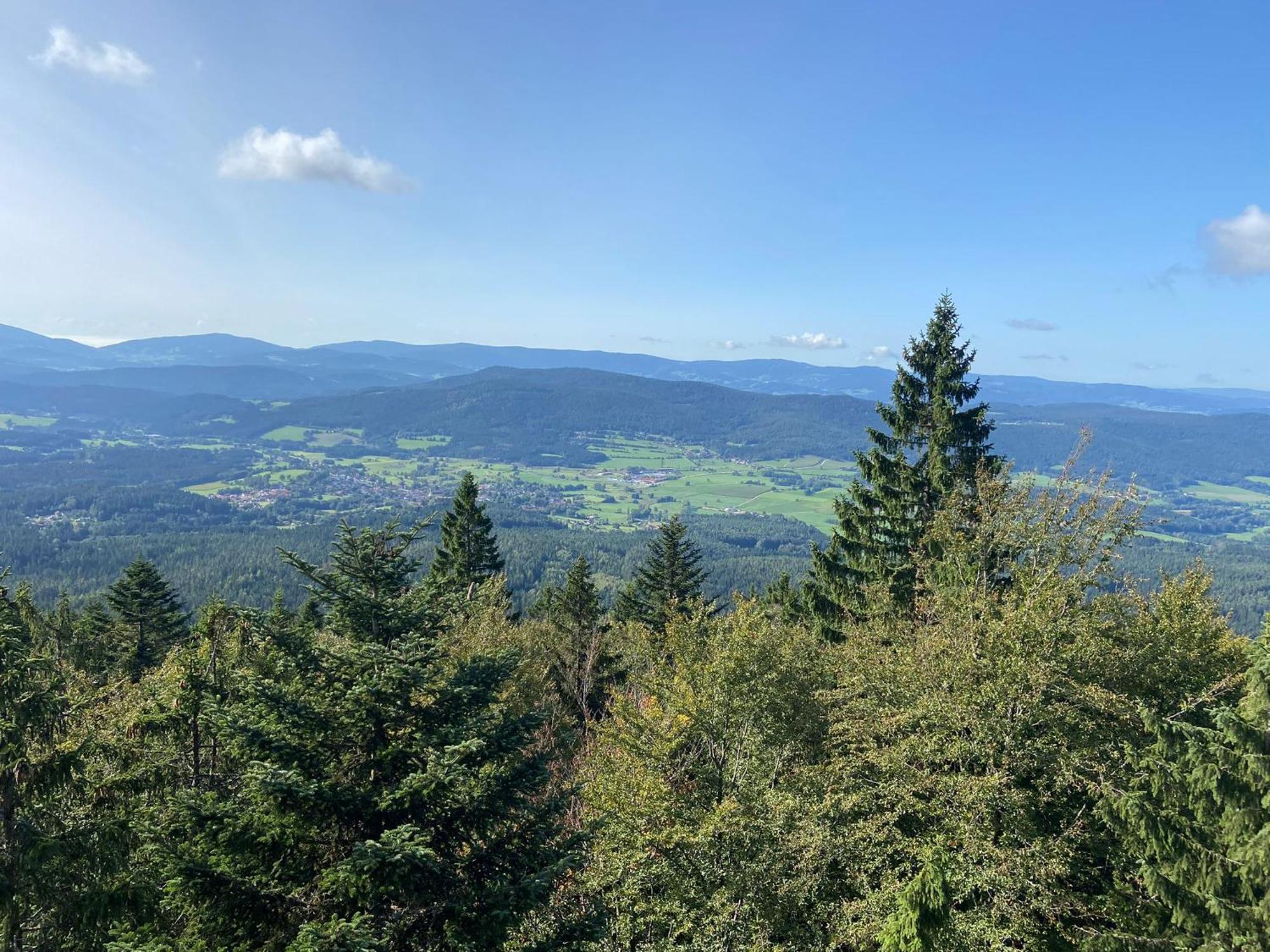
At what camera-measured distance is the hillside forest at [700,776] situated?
26.8ft

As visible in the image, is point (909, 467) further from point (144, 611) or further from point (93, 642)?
point (144, 611)

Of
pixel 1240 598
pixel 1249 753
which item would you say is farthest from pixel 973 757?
pixel 1240 598

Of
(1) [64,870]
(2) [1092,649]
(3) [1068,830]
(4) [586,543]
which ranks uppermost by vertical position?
(2) [1092,649]

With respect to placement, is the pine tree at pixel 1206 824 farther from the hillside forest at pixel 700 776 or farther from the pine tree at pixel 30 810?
the pine tree at pixel 30 810

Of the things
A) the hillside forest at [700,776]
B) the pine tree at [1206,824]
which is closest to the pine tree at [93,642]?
the hillside forest at [700,776]

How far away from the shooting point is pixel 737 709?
15648 mm

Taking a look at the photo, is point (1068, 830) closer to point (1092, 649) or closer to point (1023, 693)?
point (1023, 693)

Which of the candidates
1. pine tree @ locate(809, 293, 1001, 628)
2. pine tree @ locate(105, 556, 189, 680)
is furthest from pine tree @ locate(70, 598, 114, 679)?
pine tree @ locate(809, 293, 1001, 628)

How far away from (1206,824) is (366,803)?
→ 1389 centimetres

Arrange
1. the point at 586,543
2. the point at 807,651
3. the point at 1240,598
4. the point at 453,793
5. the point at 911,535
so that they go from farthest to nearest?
1. the point at 586,543
2. the point at 1240,598
3. the point at 911,535
4. the point at 807,651
5. the point at 453,793

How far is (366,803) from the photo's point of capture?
851 centimetres

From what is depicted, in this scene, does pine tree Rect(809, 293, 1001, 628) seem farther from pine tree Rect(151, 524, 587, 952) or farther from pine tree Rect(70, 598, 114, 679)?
pine tree Rect(70, 598, 114, 679)

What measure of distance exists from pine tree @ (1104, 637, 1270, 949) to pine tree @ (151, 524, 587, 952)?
1029 cm

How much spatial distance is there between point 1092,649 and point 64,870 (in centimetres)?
1726
